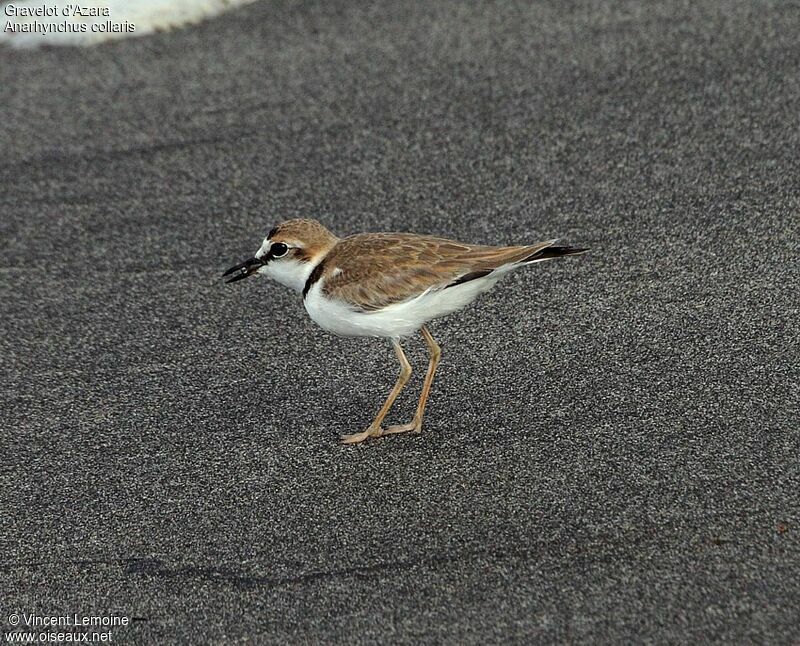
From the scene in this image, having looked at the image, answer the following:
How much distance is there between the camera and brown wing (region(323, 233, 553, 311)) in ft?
14.0

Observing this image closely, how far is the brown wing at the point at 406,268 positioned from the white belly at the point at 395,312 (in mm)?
30

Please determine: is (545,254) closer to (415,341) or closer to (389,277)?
(389,277)

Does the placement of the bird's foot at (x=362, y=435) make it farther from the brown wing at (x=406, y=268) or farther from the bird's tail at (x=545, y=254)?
the bird's tail at (x=545, y=254)

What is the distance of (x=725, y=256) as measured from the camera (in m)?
5.16

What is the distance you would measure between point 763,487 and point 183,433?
7.30 ft

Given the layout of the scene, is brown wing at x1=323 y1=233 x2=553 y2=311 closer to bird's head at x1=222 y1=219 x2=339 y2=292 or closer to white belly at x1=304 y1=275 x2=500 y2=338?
white belly at x1=304 y1=275 x2=500 y2=338

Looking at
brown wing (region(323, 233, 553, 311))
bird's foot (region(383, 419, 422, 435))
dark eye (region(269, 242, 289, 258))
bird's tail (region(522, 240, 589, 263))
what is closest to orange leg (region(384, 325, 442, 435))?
bird's foot (region(383, 419, 422, 435))

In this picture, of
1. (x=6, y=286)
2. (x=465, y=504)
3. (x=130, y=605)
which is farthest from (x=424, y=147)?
(x=130, y=605)

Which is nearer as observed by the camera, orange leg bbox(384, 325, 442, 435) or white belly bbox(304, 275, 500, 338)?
white belly bbox(304, 275, 500, 338)

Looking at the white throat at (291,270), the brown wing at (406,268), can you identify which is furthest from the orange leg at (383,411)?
the white throat at (291,270)

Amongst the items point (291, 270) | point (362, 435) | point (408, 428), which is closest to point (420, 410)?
point (408, 428)

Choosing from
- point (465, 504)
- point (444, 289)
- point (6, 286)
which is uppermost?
point (444, 289)

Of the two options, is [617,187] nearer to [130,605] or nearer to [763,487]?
[763,487]

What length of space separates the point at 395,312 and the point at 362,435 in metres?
0.51
